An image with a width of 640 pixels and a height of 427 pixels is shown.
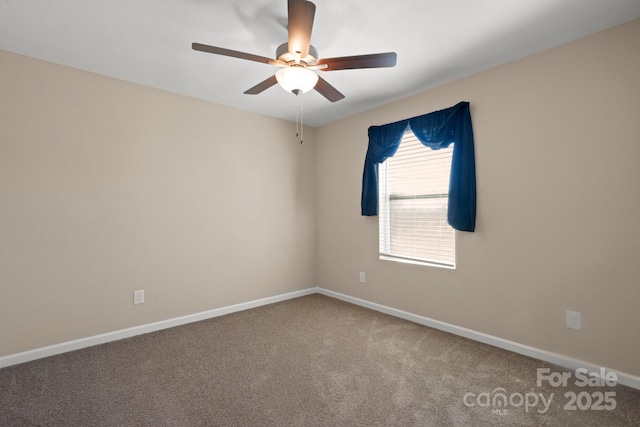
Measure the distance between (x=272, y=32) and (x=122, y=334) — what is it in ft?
9.49

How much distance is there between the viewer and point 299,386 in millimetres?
2082

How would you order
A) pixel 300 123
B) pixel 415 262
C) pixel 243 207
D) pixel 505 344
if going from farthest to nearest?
pixel 300 123 < pixel 243 207 < pixel 415 262 < pixel 505 344

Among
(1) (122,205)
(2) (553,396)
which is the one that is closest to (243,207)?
(1) (122,205)

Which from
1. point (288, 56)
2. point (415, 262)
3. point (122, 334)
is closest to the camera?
point (288, 56)

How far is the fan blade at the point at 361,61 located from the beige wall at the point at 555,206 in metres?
1.38

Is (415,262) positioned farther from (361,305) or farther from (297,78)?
(297,78)

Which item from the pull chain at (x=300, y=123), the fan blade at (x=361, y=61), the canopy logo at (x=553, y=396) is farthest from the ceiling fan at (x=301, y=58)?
the canopy logo at (x=553, y=396)

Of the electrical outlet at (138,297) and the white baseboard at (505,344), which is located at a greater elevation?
the electrical outlet at (138,297)

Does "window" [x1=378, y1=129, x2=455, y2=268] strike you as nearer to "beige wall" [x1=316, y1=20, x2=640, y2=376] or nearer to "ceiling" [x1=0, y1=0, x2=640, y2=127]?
"beige wall" [x1=316, y1=20, x2=640, y2=376]

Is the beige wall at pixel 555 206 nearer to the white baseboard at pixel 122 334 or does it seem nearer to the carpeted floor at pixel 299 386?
the carpeted floor at pixel 299 386

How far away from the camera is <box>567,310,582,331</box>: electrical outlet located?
7.39ft

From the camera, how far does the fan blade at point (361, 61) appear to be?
5.97 ft

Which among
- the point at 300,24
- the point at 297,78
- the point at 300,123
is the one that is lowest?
the point at 297,78

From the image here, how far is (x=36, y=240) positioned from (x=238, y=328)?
184cm
